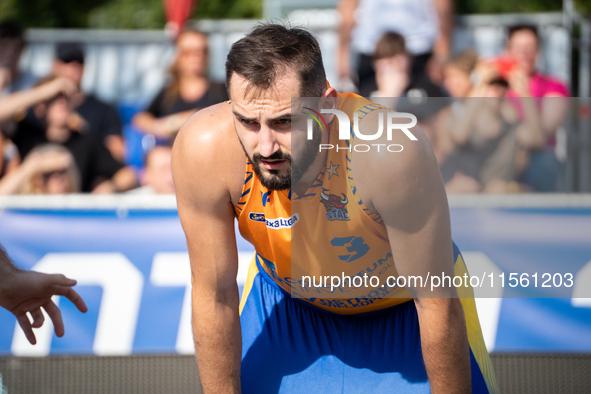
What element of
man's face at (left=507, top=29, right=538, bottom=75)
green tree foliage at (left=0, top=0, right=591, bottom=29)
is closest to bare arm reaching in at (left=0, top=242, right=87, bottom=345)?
man's face at (left=507, top=29, right=538, bottom=75)

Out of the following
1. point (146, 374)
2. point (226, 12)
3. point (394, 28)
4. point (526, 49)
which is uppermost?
point (226, 12)

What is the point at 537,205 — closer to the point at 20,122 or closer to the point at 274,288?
the point at 274,288

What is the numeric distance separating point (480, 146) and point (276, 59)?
2566 mm

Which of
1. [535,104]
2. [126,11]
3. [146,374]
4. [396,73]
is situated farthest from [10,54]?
[126,11]

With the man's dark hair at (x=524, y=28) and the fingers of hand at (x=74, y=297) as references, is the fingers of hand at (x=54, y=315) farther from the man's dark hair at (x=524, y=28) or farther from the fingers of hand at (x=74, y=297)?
the man's dark hair at (x=524, y=28)

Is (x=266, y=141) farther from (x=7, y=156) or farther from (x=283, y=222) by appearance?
(x=7, y=156)

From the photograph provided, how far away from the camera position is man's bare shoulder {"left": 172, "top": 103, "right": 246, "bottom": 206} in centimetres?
202

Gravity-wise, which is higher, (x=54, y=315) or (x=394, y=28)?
(x=394, y=28)

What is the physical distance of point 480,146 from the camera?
401 cm

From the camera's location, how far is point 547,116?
14.2 ft

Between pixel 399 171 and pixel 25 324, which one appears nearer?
pixel 399 171

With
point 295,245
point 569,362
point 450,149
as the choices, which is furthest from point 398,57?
point 295,245

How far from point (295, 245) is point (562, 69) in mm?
Answer: 4432

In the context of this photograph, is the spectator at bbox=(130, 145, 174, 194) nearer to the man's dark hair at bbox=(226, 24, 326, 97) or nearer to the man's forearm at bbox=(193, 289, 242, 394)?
the man's forearm at bbox=(193, 289, 242, 394)
